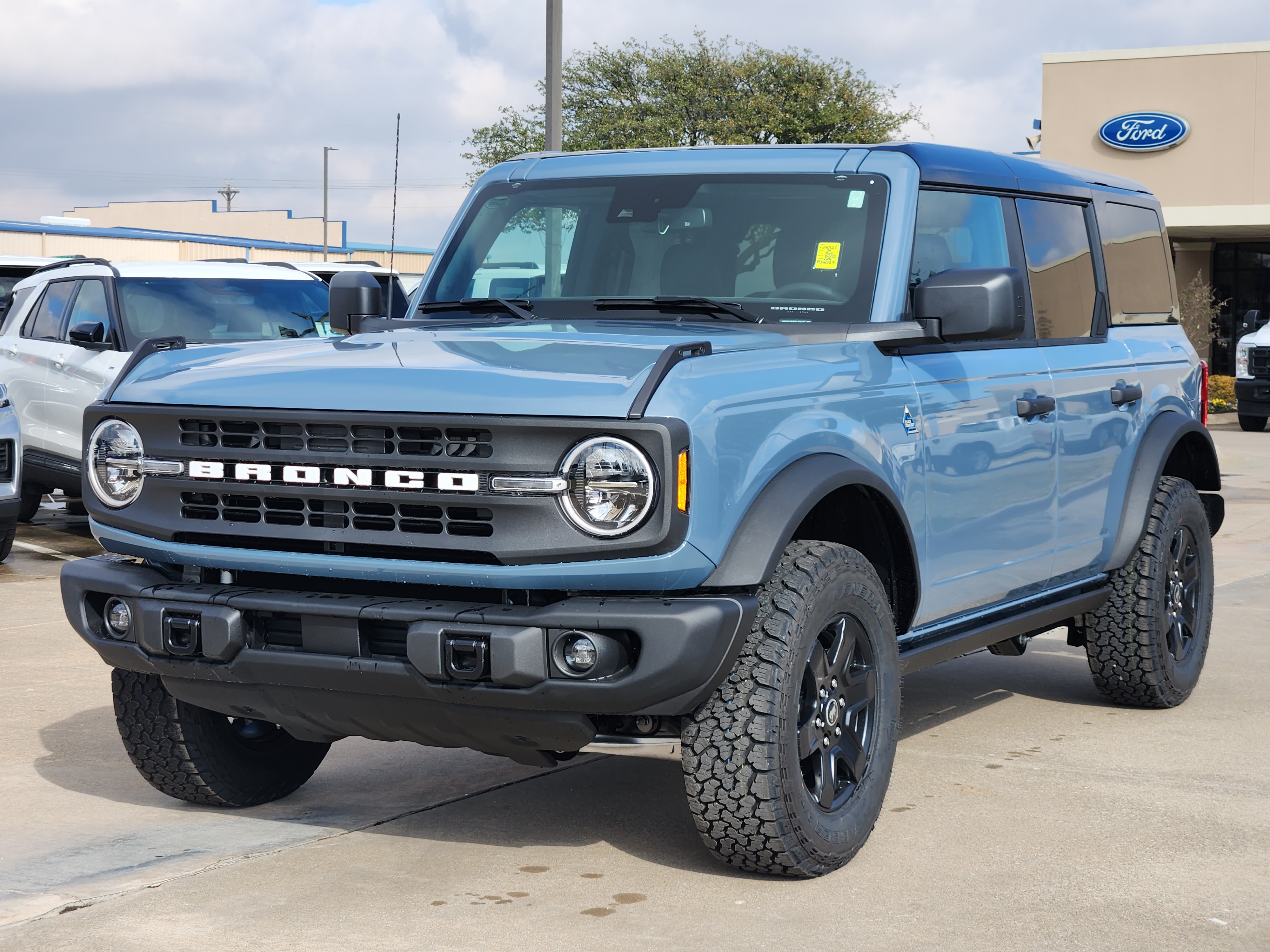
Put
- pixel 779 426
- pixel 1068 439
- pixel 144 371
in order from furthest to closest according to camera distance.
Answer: pixel 1068 439 < pixel 144 371 < pixel 779 426

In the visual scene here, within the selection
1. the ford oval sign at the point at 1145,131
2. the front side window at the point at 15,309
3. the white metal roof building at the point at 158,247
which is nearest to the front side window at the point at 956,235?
the front side window at the point at 15,309

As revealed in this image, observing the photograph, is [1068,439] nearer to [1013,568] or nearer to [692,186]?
[1013,568]

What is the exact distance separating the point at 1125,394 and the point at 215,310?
7162 millimetres

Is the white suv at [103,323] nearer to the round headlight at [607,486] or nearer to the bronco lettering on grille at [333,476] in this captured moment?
the bronco lettering on grille at [333,476]

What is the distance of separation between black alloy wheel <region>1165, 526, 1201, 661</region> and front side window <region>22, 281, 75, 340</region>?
8.33 meters

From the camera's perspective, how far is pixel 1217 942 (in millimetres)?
3873

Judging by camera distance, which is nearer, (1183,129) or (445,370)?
(445,370)

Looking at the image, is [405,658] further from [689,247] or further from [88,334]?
[88,334]

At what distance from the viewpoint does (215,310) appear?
11.4m

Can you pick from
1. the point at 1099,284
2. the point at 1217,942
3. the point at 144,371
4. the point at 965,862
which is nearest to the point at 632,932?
the point at 965,862

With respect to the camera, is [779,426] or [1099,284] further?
[1099,284]

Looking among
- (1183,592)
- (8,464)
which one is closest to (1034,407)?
(1183,592)

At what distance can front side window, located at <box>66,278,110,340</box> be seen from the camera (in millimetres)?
11375

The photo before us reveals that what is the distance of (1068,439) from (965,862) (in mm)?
1784
